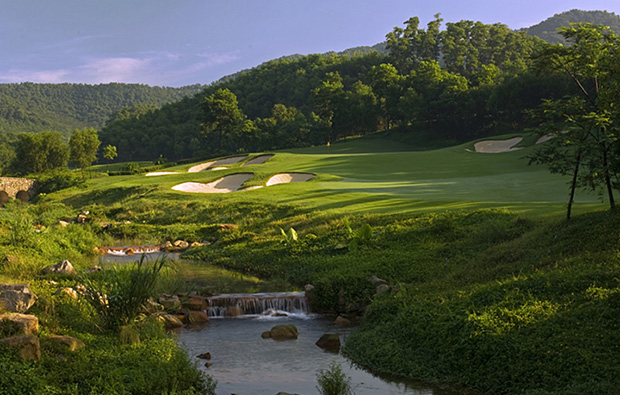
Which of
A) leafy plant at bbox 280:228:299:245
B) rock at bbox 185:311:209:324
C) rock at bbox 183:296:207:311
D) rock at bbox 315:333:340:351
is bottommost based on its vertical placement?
rock at bbox 315:333:340:351

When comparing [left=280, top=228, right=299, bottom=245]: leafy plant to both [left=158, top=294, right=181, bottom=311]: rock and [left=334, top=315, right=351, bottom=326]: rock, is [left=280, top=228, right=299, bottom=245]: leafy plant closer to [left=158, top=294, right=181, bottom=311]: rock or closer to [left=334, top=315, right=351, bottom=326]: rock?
[left=158, top=294, right=181, bottom=311]: rock

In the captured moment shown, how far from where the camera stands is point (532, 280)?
1129 centimetres

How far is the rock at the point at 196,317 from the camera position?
13861 millimetres

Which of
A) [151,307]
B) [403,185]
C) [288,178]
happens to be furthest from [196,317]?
[288,178]

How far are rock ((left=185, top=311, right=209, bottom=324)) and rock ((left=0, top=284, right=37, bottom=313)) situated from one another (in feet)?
12.1

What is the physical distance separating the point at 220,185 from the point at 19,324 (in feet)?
112

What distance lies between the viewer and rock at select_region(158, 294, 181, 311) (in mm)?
14127

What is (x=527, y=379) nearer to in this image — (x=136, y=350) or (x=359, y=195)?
(x=136, y=350)

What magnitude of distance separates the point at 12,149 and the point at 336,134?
70.9 m

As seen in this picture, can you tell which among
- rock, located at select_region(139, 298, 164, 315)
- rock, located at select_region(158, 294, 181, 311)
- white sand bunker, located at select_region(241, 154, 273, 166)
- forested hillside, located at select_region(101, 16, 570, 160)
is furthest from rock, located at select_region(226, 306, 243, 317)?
white sand bunker, located at select_region(241, 154, 273, 166)

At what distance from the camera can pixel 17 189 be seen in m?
63.8

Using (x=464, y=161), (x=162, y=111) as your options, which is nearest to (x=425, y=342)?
(x=464, y=161)

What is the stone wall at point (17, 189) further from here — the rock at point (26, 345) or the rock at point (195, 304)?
the rock at point (26, 345)

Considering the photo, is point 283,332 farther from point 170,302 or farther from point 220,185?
point 220,185
